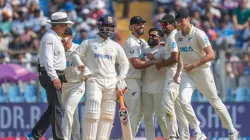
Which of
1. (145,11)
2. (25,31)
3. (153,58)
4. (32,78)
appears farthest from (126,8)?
(153,58)

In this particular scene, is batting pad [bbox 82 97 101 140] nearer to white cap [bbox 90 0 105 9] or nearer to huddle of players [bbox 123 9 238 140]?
huddle of players [bbox 123 9 238 140]

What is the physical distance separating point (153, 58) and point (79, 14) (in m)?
10.3

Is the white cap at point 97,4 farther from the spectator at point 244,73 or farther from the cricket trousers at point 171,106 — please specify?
the cricket trousers at point 171,106

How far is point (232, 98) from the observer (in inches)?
942

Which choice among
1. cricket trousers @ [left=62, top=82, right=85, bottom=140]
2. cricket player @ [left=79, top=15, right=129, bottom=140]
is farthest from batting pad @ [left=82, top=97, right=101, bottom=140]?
cricket trousers @ [left=62, top=82, right=85, bottom=140]

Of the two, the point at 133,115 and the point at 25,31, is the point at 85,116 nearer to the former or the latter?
the point at 133,115

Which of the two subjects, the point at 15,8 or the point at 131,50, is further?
the point at 15,8

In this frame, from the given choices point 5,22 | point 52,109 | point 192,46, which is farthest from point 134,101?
point 5,22

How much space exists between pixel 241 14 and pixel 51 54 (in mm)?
12493

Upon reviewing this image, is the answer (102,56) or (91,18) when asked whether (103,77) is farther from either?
(91,18)

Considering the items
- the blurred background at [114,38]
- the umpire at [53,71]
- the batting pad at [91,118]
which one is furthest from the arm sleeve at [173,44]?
the blurred background at [114,38]

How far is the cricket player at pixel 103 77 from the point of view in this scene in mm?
18422

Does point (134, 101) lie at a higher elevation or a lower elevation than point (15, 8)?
lower

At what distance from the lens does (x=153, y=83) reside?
19.8 meters
